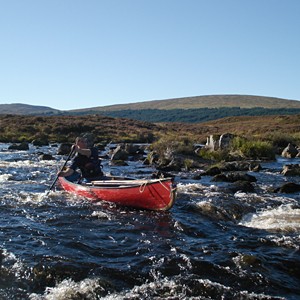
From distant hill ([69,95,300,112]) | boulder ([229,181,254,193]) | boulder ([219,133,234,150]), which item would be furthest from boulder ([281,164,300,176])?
distant hill ([69,95,300,112])

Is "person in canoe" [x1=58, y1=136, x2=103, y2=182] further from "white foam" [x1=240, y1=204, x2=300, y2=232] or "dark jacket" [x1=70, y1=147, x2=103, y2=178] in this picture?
"white foam" [x1=240, y1=204, x2=300, y2=232]

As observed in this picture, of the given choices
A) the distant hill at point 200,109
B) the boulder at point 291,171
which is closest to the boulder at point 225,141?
the boulder at point 291,171

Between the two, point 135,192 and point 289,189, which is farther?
point 289,189

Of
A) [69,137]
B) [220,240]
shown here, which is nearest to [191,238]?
[220,240]

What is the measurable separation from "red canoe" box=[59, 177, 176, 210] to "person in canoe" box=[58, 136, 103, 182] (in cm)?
81

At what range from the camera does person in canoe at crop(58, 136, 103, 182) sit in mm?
14547

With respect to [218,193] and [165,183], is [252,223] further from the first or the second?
[218,193]

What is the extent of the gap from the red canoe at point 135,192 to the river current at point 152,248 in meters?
0.30

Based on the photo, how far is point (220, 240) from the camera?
9219mm

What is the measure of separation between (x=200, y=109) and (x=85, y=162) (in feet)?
463

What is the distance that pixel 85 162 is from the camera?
50.0ft

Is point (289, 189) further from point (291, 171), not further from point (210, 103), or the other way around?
point (210, 103)

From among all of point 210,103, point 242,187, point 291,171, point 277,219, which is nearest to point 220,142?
point 291,171

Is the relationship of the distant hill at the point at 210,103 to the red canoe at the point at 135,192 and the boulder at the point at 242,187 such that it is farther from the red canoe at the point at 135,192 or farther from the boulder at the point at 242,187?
the red canoe at the point at 135,192
